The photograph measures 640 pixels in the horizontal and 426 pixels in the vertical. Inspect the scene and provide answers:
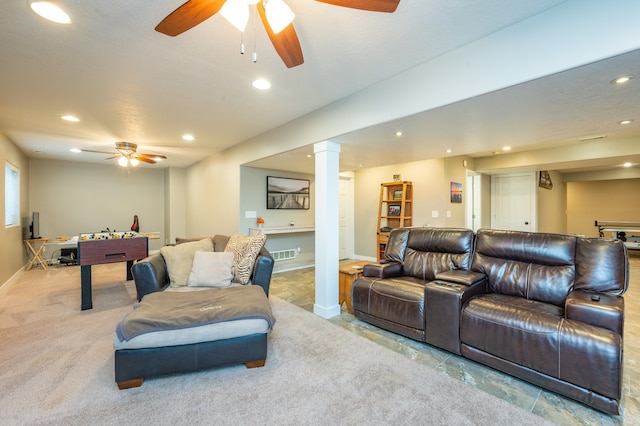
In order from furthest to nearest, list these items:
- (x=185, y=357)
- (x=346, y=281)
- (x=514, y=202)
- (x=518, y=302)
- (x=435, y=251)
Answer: (x=514, y=202) < (x=346, y=281) < (x=435, y=251) < (x=518, y=302) < (x=185, y=357)

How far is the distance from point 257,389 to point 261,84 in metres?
2.57

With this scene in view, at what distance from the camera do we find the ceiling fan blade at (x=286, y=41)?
143 cm

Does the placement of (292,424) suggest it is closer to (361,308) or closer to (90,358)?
(361,308)

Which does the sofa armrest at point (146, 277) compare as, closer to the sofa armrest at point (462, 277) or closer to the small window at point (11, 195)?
the sofa armrest at point (462, 277)

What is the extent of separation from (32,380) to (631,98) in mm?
4894

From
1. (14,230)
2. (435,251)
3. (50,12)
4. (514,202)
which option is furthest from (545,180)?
(14,230)

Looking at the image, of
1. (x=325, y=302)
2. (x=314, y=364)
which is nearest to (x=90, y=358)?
(x=314, y=364)

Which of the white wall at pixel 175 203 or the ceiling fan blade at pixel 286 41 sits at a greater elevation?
the ceiling fan blade at pixel 286 41

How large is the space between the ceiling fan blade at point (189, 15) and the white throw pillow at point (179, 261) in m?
2.33

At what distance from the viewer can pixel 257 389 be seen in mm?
1896

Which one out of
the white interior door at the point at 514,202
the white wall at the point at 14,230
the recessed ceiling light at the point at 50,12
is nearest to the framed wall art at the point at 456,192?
the white interior door at the point at 514,202

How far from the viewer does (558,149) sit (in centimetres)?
519

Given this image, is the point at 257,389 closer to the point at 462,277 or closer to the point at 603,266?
the point at 462,277

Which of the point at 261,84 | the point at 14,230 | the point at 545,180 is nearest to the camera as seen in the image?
the point at 261,84
